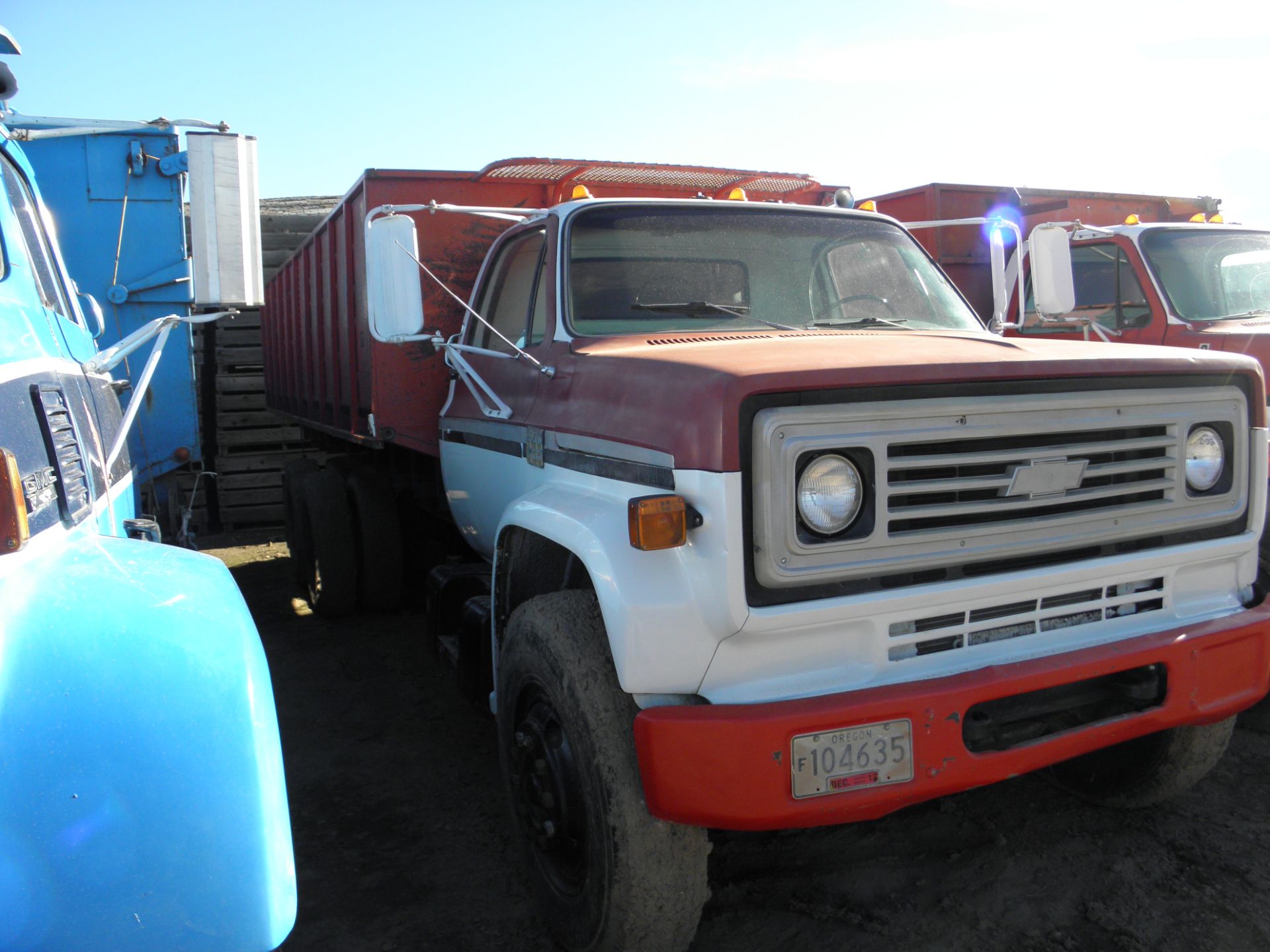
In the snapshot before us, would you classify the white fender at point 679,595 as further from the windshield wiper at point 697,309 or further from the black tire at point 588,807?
the windshield wiper at point 697,309

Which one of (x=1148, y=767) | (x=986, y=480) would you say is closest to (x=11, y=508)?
(x=986, y=480)

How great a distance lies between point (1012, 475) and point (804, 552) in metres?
0.63

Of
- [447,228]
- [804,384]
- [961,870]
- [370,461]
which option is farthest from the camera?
[370,461]

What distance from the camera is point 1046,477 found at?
2525 mm

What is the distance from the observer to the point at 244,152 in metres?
2.78

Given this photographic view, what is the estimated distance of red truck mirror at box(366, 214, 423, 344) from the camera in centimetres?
336

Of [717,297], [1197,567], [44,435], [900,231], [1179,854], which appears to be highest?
[900,231]

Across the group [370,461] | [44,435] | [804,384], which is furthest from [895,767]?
[370,461]

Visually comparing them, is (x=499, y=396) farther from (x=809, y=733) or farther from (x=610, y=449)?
(x=809, y=733)

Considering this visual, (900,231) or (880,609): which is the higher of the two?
(900,231)

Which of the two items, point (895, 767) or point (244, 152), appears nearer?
point (895, 767)

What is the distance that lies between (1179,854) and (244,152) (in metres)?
3.61

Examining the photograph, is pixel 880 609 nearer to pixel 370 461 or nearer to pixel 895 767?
pixel 895 767

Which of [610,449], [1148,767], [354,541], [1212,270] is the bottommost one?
[1148,767]
